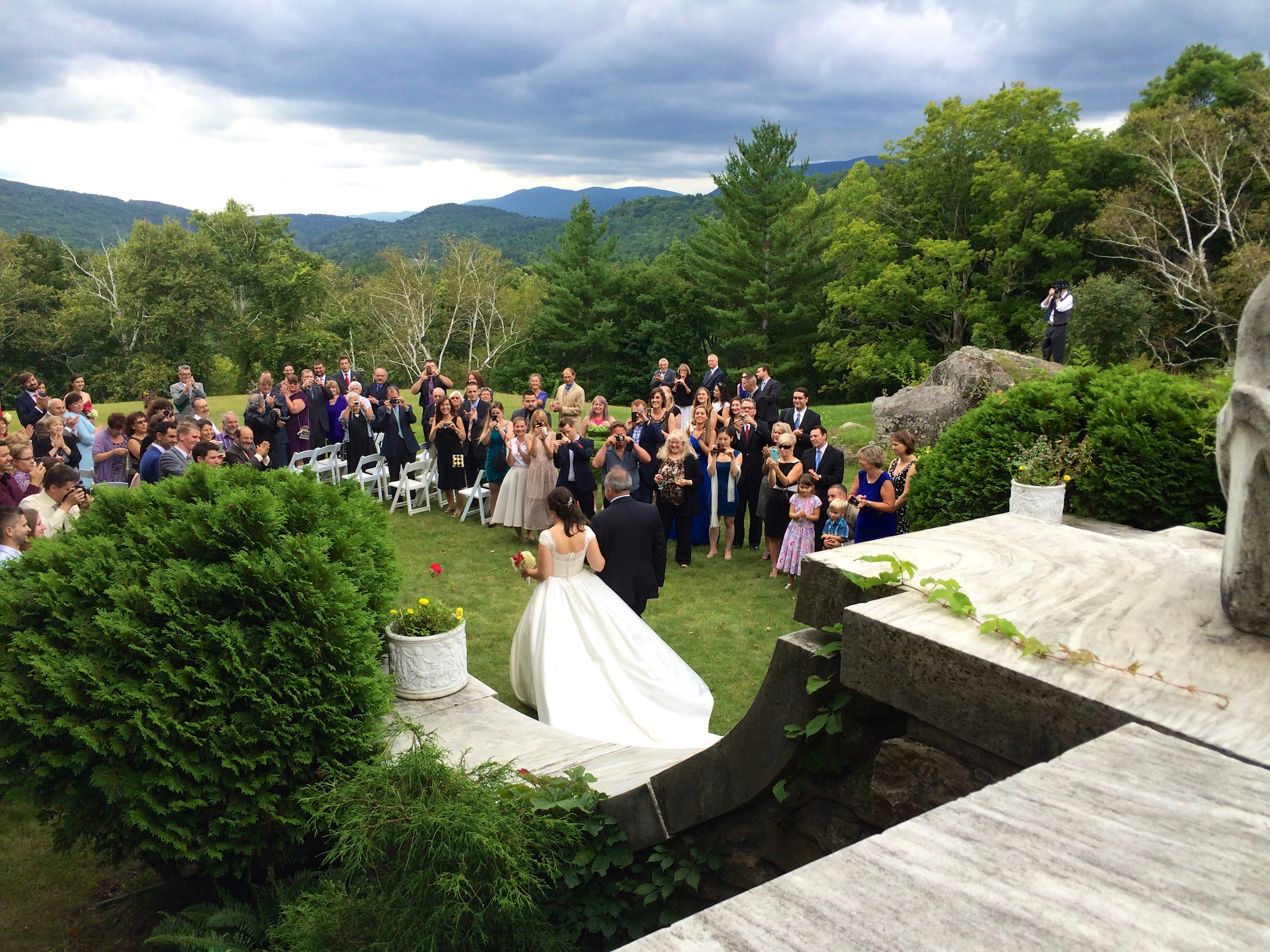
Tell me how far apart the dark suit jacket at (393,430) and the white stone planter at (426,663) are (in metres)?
7.72

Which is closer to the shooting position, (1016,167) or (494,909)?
(494,909)

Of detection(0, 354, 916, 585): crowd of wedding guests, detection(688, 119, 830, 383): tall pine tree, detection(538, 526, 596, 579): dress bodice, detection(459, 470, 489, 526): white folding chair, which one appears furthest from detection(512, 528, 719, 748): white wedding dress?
detection(688, 119, 830, 383): tall pine tree

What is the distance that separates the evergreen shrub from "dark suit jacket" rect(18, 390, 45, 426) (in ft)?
34.9

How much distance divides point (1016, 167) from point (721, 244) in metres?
14.6

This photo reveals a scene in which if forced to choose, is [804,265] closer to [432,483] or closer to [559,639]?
[432,483]

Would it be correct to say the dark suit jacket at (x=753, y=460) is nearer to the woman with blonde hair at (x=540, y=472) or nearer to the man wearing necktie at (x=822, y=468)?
the man wearing necktie at (x=822, y=468)

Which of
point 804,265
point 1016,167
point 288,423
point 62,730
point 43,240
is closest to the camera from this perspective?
point 62,730

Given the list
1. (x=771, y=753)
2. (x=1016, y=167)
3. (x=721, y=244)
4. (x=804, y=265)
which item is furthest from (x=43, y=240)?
(x=771, y=753)

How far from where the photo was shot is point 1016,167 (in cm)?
3216

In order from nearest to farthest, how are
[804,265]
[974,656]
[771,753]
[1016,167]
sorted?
[974,656], [771,753], [1016,167], [804,265]

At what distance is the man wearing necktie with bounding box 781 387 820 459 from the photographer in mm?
10570

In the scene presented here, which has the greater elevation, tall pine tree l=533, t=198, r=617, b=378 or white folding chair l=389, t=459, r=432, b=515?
tall pine tree l=533, t=198, r=617, b=378

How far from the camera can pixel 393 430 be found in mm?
13414

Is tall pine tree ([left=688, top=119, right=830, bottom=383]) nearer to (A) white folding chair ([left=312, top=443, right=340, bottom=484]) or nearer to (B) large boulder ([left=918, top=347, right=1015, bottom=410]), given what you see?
(B) large boulder ([left=918, top=347, right=1015, bottom=410])
